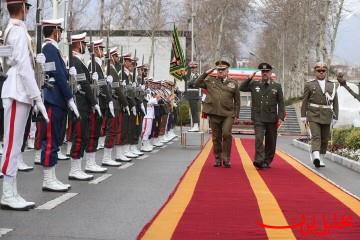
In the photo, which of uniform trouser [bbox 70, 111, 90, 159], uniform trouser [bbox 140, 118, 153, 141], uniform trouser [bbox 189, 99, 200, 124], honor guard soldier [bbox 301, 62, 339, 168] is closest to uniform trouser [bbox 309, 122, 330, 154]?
honor guard soldier [bbox 301, 62, 339, 168]

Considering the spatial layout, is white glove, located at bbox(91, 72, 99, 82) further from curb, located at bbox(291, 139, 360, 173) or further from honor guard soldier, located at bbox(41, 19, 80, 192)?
curb, located at bbox(291, 139, 360, 173)

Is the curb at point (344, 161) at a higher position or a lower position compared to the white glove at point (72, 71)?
lower

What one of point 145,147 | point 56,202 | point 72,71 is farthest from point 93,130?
point 145,147

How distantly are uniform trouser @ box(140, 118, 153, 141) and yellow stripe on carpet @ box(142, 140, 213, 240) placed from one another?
5.34 metres

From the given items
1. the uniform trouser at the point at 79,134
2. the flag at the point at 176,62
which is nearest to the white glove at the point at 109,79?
the uniform trouser at the point at 79,134

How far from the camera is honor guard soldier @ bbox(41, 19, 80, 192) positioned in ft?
27.5

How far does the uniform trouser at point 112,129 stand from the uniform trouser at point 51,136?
3.51 meters

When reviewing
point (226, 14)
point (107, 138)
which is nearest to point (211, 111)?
point (107, 138)

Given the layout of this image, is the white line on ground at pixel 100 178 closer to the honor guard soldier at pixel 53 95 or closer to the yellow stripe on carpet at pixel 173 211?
the yellow stripe on carpet at pixel 173 211

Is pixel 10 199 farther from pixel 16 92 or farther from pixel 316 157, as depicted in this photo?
pixel 316 157

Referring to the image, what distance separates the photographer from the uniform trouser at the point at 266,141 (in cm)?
1261

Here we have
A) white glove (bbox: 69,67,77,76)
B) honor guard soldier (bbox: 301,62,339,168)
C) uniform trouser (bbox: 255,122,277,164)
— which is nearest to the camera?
white glove (bbox: 69,67,77,76)

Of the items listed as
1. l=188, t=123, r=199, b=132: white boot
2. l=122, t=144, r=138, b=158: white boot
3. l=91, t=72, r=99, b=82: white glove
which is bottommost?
l=122, t=144, r=138, b=158: white boot

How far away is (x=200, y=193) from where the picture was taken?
8.80 meters
